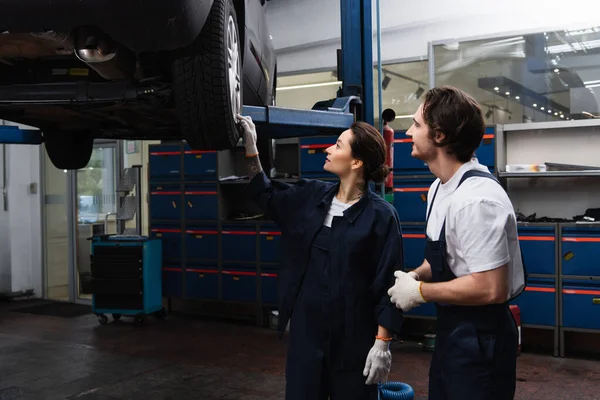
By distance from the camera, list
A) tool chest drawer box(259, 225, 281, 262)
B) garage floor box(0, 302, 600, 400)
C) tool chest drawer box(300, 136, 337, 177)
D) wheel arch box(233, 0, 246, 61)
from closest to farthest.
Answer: wheel arch box(233, 0, 246, 61) < garage floor box(0, 302, 600, 400) < tool chest drawer box(300, 136, 337, 177) < tool chest drawer box(259, 225, 281, 262)

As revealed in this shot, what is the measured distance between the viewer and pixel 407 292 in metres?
1.70

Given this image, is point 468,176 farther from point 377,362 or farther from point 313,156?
point 313,156

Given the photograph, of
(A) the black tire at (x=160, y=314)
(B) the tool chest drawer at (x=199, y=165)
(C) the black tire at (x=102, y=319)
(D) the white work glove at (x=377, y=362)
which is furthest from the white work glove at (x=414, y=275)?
(C) the black tire at (x=102, y=319)

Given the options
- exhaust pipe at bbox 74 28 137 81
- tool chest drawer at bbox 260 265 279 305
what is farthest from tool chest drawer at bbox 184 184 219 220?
exhaust pipe at bbox 74 28 137 81

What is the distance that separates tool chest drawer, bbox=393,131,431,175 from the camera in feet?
16.5

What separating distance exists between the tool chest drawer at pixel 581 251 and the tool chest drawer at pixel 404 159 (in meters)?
1.20

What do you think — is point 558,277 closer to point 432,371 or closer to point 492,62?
point 492,62

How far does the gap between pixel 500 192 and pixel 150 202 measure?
17.2 ft

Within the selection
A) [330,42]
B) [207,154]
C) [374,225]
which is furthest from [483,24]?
[374,225]

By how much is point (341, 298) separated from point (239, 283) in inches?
155

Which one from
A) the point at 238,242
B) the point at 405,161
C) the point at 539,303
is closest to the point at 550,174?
the point at 539,303

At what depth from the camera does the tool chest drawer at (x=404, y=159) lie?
5043mm

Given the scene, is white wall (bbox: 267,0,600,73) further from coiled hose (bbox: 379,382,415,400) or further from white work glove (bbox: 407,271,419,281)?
white work glove (bbox: 407,271,419,281)

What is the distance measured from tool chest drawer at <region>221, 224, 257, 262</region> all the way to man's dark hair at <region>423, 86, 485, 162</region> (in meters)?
4.27
